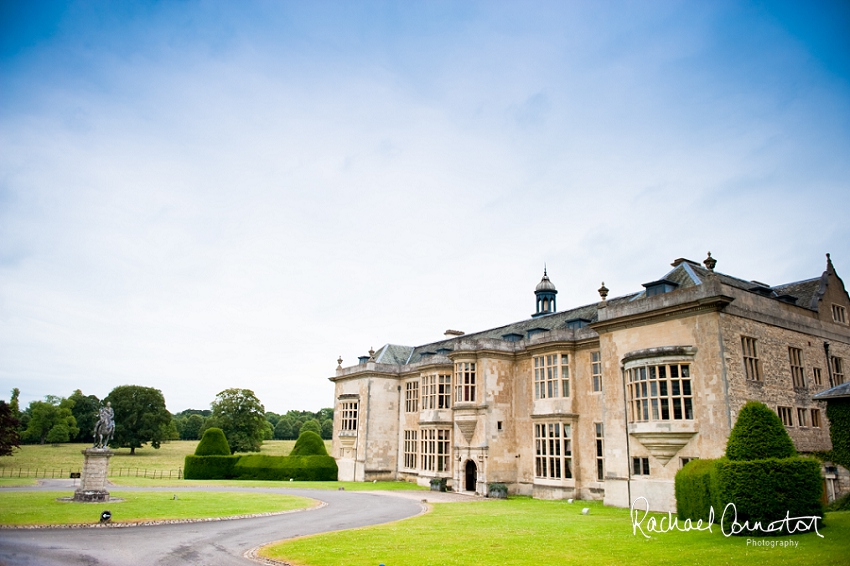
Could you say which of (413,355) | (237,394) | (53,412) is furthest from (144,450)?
(413,355)

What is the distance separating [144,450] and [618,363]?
82.3m

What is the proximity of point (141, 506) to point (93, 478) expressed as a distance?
152 inches

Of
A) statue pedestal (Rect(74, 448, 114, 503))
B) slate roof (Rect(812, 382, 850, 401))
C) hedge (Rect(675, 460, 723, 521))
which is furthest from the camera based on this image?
statue pedestal (Rect(74, 448, 114, 503))

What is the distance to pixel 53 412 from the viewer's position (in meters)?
89.6

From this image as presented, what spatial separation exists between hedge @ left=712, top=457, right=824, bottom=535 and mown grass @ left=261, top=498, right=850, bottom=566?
0.80 m

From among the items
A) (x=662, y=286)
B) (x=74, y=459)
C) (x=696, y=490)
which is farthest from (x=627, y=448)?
(x=74, y=459)

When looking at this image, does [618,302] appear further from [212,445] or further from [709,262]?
[212,445]

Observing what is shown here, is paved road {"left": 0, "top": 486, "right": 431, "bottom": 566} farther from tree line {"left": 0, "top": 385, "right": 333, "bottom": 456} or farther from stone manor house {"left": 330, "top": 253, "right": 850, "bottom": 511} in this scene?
tree line {"left": 0, "top": 385, "right": 333, "bottom": 456}

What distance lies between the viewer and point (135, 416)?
76.7 m

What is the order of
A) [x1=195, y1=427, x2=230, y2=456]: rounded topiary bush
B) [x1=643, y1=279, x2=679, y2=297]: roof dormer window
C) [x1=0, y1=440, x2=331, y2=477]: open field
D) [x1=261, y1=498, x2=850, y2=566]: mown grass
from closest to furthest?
[x1=261, y1=498, x2=850, y2=566]: mown grass < [x1=643, y1=279, x2=679, y2=297]: roof dormer window < [x1=195, y1=427, x2=230, y2=456]: rounded topiary bush < [x1=0, y1=440, x2=331, y2=477]: open field

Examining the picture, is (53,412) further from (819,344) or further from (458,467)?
(819,344)

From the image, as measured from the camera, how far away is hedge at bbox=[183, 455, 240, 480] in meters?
51.0

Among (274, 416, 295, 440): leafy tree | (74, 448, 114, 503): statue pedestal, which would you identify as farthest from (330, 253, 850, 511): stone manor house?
(274, 416, 295, 440): leafy tree

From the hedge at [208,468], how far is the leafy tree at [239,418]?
65.2 ft
